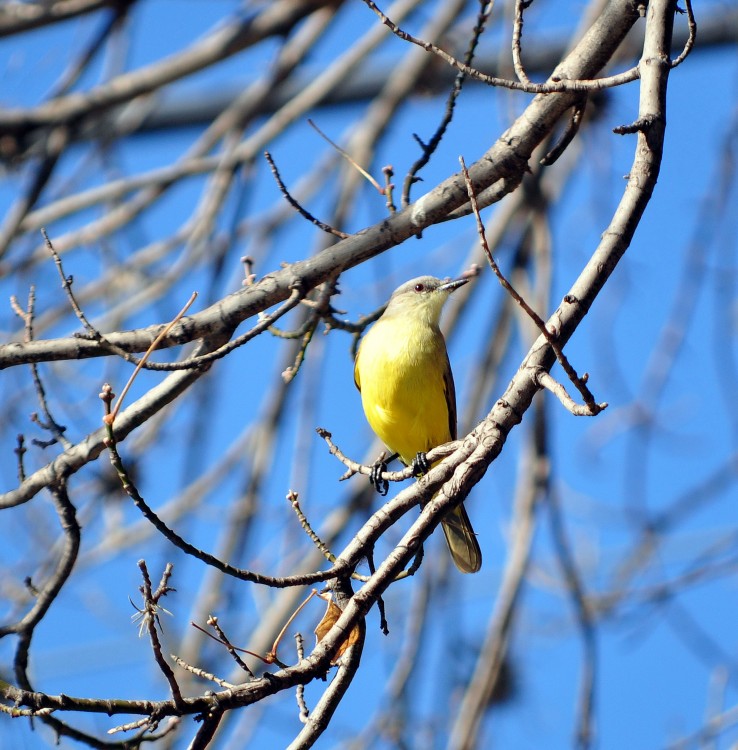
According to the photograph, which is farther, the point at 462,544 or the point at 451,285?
the point at 451,285

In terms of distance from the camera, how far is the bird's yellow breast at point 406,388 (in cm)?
466

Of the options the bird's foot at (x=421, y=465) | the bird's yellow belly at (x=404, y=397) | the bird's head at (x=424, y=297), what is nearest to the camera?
the bird's foot at (x=421, y=465)

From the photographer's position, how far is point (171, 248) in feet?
20.6

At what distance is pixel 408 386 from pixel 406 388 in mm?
13

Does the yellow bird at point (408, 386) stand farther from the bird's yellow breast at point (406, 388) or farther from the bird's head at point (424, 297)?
the bird's head at point (424, 297)

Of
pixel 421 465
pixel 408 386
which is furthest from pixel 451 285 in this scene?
pixel 421 465

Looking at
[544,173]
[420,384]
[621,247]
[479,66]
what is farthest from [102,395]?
[479,66]

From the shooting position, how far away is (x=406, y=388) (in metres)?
4.64

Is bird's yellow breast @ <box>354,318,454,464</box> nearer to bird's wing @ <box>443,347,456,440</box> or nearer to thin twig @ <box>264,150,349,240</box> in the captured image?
bird's wing @ <box>443,347,456,440</box>

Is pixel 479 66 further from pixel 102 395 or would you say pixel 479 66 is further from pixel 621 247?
pixel 102 395

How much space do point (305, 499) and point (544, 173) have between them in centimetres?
222

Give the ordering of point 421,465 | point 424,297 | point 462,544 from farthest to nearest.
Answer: point 424,297
point 462,544
point 421,465

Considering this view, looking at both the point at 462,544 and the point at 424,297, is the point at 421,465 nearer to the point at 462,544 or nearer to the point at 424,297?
the point at 462,544

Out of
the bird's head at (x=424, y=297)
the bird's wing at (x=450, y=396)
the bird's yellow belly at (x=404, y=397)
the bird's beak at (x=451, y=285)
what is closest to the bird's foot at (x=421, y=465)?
the bird's yellow belly at (x=404, y=397)
